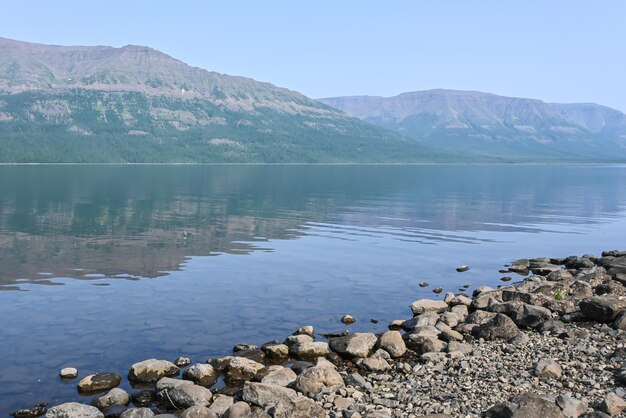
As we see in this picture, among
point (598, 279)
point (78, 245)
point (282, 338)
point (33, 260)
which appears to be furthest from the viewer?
point (78, 245)

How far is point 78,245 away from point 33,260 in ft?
25.6

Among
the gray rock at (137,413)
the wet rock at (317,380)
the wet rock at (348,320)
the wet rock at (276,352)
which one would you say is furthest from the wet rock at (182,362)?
the wet rock at (348,320)

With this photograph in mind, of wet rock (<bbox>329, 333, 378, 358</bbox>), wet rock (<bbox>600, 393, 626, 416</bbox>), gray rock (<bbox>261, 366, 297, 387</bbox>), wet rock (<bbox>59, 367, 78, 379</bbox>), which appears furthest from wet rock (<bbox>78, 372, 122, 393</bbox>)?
wet rock (<bbox>600, 393, 626, 416</bbox>)

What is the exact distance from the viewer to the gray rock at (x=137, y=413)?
19.3m

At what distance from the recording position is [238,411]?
19.3m

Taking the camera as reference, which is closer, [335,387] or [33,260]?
[335,387]

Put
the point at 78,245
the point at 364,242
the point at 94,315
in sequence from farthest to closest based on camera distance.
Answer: the point at 364,242 → the point at 78,245 → the point at 94,315

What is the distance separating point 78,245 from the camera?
55094mm

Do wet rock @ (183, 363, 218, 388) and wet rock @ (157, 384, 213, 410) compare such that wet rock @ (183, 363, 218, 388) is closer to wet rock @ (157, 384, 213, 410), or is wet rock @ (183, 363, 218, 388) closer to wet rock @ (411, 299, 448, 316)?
wet rock @ (157, 384, 213, 410)

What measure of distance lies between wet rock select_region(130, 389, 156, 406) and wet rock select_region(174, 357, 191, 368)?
2944mm

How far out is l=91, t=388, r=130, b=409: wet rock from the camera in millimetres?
20656

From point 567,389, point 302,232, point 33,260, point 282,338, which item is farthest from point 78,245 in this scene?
point 567,389

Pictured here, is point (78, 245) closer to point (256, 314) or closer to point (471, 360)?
point (256, 314)

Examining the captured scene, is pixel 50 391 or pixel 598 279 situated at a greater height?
pixel 598 279
